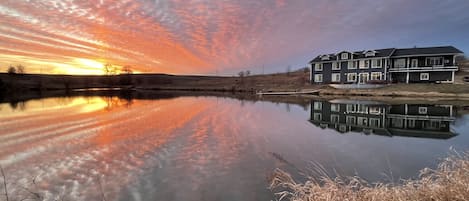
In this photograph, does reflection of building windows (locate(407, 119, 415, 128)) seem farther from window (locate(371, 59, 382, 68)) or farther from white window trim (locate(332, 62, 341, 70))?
white window trim (locate(332, 62, 341, 70))

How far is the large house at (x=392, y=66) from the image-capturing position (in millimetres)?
40844

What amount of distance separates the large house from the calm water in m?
31.1

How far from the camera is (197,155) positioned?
940 centimetres

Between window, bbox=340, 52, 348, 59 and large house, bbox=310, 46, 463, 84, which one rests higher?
window, bbox=340, 52, 348, 59

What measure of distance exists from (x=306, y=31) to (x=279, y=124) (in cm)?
2192

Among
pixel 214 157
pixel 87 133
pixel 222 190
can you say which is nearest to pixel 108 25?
pixel 87 133

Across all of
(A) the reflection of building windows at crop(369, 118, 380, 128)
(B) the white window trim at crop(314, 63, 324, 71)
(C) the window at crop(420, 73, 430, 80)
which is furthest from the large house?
(A) the reflection of building windows at crop(369, 118, 380, 128)

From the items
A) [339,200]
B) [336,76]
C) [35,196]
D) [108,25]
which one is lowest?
[35,196]

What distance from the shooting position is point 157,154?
951 centimetres

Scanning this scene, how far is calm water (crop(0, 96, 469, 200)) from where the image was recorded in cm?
650

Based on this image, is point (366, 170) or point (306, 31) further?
point (306, 31)

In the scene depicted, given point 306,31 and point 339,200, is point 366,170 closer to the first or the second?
point 339,200

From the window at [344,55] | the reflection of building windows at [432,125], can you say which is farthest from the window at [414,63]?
the reflection of building windows at [432,125]

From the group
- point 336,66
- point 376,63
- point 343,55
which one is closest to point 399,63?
point 376,63
